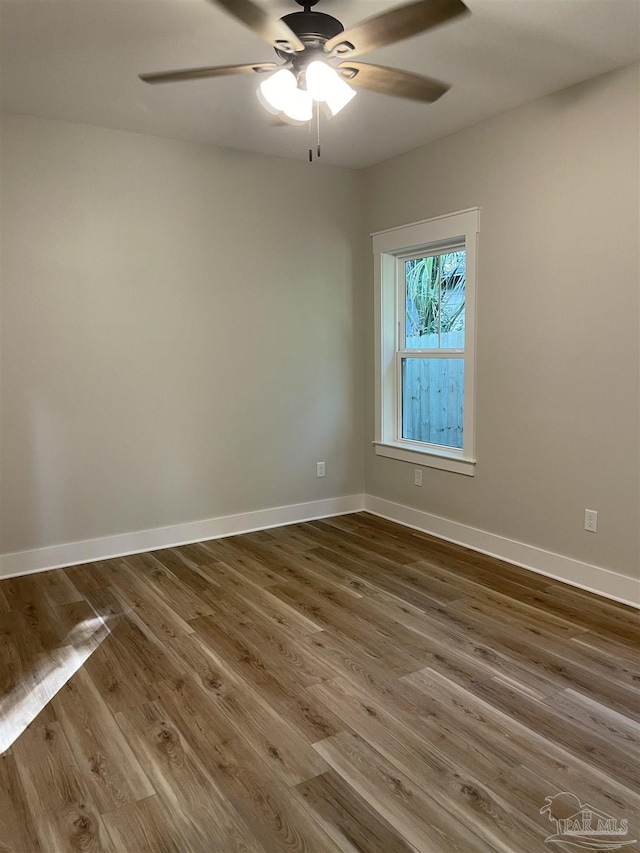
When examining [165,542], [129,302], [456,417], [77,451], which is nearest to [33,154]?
[129,302]

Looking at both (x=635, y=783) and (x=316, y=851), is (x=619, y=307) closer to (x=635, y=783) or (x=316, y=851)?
(x=635, y=783)

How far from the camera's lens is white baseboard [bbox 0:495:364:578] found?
148 inches

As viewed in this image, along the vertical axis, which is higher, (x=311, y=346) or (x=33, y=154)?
(x=33, y=154)

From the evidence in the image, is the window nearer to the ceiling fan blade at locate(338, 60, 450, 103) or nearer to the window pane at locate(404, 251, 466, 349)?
the window pane at locate(404, 251, 466, 349)

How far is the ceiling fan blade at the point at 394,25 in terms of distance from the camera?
1885 millimetres

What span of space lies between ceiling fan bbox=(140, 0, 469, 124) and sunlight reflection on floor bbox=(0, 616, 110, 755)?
2.34 meters

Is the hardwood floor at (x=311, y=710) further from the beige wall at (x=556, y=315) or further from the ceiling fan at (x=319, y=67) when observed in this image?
the ceiling fan at (x=319, y=67)

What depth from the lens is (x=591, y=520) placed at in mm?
3340

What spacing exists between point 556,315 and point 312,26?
191cm

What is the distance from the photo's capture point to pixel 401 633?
2.91 meters

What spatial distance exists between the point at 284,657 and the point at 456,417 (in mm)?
2144

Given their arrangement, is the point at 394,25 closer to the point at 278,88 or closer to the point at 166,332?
the point at 278,88

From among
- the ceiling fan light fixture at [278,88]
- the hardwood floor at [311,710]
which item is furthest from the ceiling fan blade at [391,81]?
the hardwood floor at [311,710]

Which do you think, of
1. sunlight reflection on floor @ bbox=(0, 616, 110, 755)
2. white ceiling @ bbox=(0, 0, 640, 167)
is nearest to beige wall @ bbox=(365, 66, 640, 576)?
white ceiling @ bbox=(0, 0, 640, 167)
